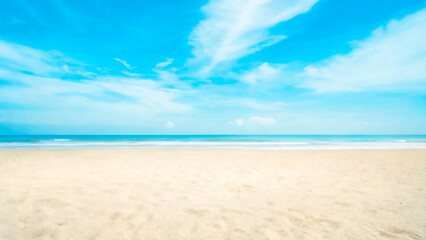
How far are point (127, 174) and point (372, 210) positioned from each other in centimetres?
640

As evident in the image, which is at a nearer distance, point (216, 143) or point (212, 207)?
point (212, 207)

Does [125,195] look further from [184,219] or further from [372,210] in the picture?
[372,210]

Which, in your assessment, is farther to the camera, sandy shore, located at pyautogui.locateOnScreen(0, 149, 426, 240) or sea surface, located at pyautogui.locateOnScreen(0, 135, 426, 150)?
sea surface, located at pyautogui.locateOnScreen(0, 135, 426, 150)

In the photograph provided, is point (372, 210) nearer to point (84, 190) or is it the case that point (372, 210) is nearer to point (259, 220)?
point (259, 220)

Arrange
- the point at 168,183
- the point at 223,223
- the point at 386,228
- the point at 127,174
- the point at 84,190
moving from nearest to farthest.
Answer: the point at 386,228 → the point at 223,223 → the point at 84,190 → the point at 168,183 → the point at 127,174

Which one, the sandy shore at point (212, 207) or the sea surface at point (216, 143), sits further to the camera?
the sea surface at point (216, 143)

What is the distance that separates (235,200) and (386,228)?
2453 mm

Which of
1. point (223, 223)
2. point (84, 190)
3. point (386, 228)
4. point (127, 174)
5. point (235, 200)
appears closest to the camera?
point (386, 228)

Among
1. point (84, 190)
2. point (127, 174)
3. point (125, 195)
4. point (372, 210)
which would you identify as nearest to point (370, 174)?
point (372, 210)

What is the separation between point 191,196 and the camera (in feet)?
15.8

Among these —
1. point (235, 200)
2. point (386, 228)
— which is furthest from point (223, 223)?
point (386, 228)

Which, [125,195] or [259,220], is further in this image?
[125,195]

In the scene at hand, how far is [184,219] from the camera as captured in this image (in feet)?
11.8

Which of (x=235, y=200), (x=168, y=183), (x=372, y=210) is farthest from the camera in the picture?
(x=168, y=183)
